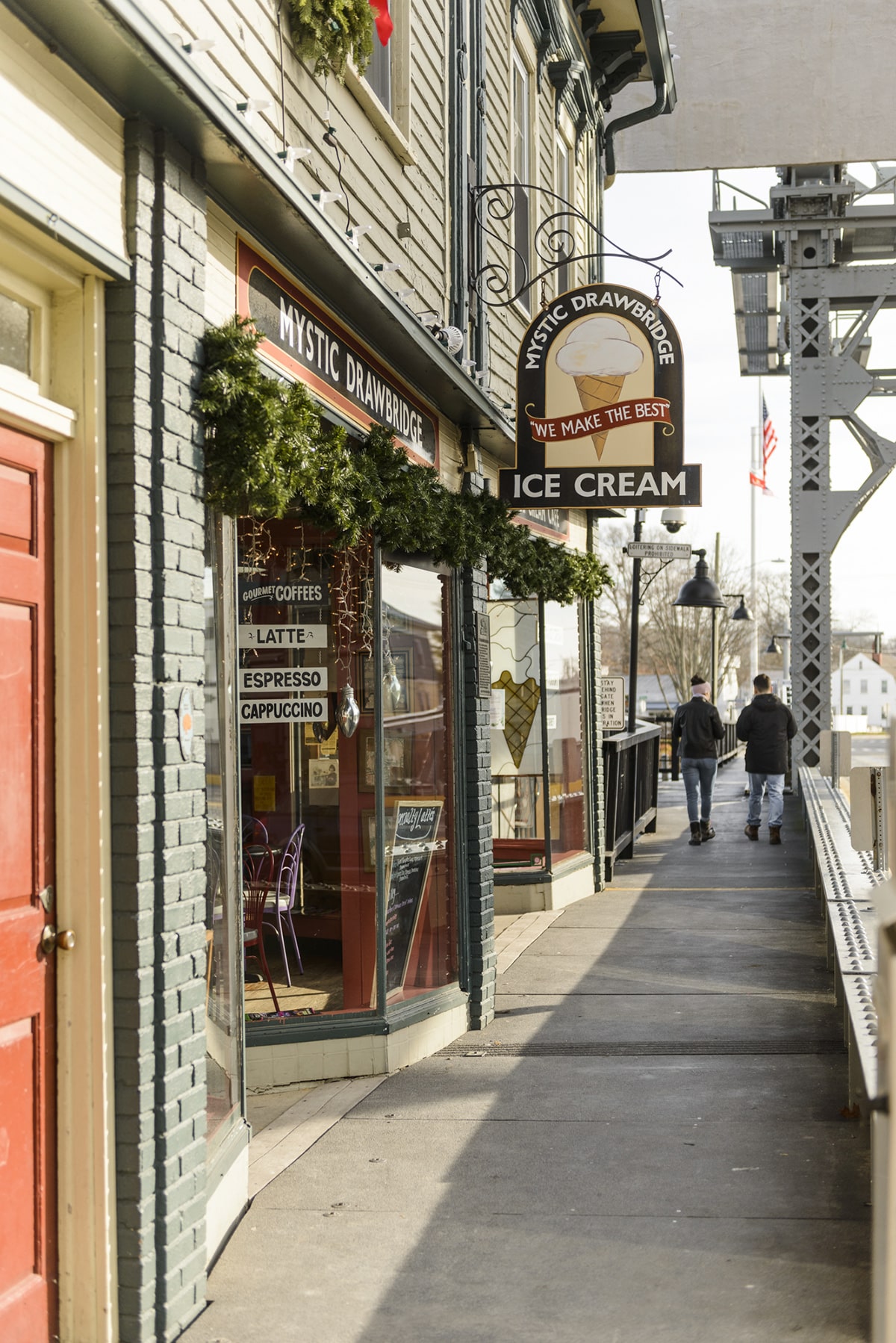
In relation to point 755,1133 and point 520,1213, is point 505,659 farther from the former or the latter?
point 520,1213

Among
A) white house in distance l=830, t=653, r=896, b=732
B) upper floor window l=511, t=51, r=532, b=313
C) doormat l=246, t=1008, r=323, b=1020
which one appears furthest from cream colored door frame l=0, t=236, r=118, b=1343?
white house in distance l=830, t=653, r=896, b=732

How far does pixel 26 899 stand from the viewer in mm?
3877

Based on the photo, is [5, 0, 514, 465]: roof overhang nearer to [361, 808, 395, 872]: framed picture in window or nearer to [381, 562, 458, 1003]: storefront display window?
[381, 562, 458, 1003]: storefront display window

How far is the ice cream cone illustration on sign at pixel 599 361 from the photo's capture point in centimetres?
830

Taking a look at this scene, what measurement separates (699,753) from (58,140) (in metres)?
13.9

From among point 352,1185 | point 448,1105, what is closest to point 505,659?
point 448,1105

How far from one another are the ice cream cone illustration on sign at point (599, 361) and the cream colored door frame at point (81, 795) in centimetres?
467

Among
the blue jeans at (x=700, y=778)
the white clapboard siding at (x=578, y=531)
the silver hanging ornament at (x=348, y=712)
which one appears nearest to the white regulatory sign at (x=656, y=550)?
the white clapboard siding at (x=578, y=531)

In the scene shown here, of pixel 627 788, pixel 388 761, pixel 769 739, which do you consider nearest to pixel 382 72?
pixel 388 761

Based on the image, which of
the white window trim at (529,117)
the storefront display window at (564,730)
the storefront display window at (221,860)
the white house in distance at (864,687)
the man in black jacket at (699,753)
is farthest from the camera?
the white house in distance at (864,687)

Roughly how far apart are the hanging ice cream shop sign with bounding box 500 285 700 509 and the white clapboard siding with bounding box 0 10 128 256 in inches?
176

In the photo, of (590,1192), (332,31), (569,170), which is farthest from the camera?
(569,170)

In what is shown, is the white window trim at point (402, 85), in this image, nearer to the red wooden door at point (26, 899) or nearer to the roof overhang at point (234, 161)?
the roof overhang at point (234, 161)

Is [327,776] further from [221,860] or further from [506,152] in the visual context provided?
[506,152]
